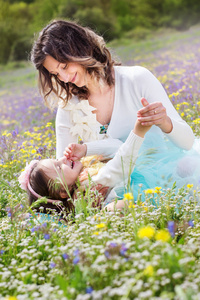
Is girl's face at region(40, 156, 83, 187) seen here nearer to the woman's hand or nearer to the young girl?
the young girl

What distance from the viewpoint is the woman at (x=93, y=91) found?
2.67m

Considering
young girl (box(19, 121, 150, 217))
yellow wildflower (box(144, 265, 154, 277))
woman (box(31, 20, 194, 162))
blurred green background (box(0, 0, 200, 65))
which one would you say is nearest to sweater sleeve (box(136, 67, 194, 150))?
woman (box(31, 20, 194, 162))

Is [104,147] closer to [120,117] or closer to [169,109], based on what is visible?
[120,117]

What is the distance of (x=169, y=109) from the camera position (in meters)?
2.70

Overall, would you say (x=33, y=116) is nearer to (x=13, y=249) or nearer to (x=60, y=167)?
(x=60, y=167)

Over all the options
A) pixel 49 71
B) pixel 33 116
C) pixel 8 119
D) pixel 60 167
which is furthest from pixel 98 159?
pixel 8 119

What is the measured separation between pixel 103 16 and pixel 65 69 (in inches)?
715

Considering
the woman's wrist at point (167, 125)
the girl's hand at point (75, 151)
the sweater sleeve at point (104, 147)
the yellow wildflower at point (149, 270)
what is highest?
the woman's wrist at point (167, 125)

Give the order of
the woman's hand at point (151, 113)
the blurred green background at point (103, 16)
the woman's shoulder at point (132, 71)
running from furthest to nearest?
the blurred green background at point (103, 16) → the woman's shoulder at point (132, 71) → the woman's hand at point (151, 113)

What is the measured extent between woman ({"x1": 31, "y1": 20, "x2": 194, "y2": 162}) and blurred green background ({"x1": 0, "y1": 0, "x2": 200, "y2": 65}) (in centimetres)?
1668

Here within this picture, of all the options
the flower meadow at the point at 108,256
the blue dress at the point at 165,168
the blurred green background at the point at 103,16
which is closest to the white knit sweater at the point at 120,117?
the blue dress at the point at 165,168

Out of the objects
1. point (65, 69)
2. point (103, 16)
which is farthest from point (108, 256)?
point (103, 16)

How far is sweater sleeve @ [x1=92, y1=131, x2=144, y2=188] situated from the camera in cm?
243

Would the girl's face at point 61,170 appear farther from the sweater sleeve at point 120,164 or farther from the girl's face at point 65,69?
the girl's face at point 65,69
